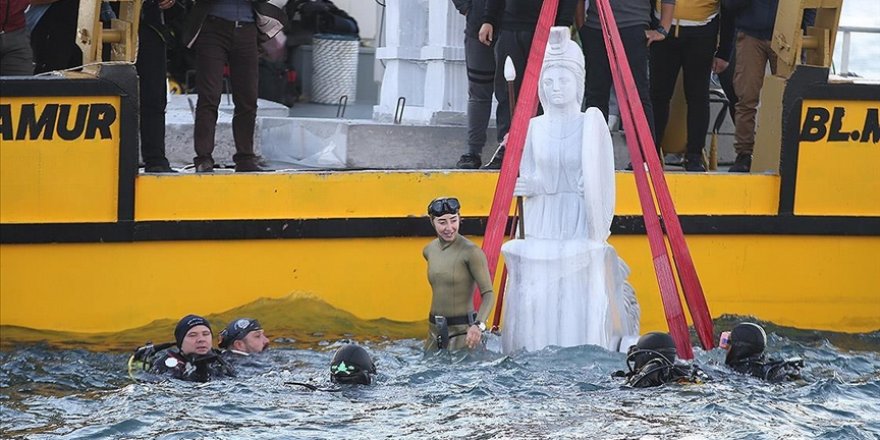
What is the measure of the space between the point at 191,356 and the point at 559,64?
2776 millimetres

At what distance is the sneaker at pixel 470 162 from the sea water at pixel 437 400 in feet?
5.08

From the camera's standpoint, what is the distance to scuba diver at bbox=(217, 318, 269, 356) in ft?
36.1

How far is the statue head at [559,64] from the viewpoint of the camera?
10672 mm

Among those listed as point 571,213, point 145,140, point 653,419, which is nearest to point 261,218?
point 145,140

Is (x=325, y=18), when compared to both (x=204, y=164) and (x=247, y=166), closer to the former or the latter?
(x=247, y=166)

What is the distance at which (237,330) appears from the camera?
36.1 ft

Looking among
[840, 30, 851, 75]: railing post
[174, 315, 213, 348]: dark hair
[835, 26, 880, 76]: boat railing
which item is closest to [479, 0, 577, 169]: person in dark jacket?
[174, 315, 213, 348]: dark hair

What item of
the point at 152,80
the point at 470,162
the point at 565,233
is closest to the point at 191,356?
the point at 152,80

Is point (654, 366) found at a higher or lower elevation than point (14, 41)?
lower

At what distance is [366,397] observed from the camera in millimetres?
10164

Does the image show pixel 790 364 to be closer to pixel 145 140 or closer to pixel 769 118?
pixel 769 118

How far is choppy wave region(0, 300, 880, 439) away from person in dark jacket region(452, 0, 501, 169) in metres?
1.76

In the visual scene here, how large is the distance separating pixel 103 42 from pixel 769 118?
444 centimetres

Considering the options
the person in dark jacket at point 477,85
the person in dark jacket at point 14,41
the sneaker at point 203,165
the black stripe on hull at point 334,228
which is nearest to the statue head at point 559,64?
the black stripe on hull at point 334,228
